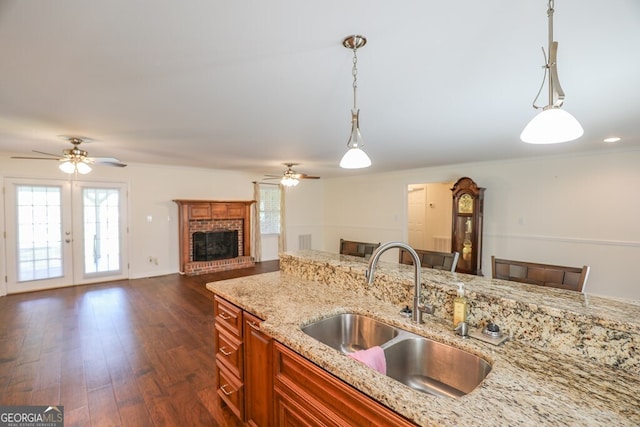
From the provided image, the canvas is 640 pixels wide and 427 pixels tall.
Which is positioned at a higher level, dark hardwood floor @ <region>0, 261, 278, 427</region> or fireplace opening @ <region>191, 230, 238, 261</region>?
fireplace opening @ <region>191, 230, 238, 261</region>

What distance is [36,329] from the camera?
3543 millimetres

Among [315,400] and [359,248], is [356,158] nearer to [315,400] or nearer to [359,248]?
[315,400]

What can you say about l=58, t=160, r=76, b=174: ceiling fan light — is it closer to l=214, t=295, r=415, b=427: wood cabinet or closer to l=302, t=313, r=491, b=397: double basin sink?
l=214, t=295, r=415, b=427: wood cabinet

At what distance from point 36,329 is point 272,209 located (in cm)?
526

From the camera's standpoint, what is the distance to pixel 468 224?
18.0 feet

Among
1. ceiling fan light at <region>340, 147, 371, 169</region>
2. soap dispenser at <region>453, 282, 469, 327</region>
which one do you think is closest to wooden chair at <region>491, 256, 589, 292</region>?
soap dispenser at <region>453, 282, 469, 327</region>

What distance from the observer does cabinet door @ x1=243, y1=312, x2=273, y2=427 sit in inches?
63.0

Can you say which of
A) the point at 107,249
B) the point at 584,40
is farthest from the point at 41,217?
the point at 584,40

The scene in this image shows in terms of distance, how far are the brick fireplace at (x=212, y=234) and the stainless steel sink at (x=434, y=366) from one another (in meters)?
5.84

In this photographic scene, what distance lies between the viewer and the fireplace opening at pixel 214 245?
260 inches

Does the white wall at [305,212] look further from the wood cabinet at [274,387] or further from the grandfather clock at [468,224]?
the wood cabinet at [274,387]

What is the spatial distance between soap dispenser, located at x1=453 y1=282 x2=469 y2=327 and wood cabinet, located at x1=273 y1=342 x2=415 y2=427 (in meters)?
0.66

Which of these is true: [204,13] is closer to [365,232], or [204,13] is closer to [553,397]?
[553,397]

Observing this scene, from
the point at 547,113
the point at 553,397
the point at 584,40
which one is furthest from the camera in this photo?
the point at 584,40
